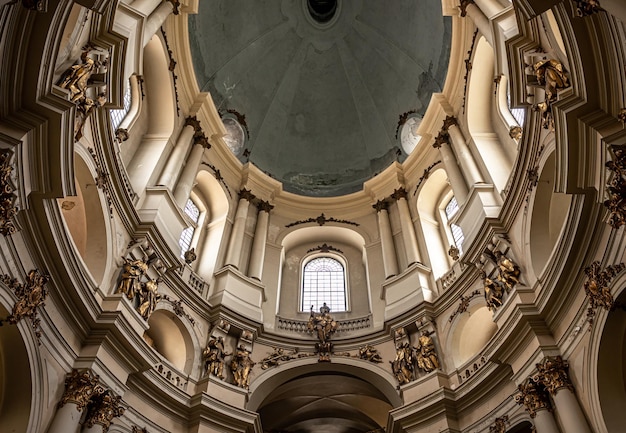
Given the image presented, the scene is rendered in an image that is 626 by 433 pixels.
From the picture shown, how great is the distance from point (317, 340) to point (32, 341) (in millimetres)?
8898

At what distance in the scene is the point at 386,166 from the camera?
23.1 metres

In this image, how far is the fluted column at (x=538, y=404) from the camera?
9.84 meters

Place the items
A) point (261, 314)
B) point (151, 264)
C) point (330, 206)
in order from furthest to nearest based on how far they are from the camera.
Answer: point (330, 206)
point (261, 314)
point (151, 264)

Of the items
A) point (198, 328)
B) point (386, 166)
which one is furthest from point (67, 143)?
point (386, 166)

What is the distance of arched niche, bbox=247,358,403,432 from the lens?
15.0 m

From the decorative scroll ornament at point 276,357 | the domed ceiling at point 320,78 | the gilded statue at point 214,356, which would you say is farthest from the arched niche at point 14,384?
the domed ceiling at point 320,78

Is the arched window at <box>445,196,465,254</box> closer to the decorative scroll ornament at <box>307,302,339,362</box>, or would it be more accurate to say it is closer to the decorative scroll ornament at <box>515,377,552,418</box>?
the decorative scroll ornament at <box>307,302,339,362</box>

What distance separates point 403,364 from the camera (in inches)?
574

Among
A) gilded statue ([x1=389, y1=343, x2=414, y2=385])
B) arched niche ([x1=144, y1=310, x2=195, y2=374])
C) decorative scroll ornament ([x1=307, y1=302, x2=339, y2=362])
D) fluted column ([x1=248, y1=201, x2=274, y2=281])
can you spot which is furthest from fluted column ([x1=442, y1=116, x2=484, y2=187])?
arched niche ([x1=144, y1=310, x2=195, y2=374])

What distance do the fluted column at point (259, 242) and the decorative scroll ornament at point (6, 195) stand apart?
9.99 meters

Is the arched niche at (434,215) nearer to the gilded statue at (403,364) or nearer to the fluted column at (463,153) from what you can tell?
the fluted column at (463,153)

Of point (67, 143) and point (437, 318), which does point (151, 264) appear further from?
point (437, 318)

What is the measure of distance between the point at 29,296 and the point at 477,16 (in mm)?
14087

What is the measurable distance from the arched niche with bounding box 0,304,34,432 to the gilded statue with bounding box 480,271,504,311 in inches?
386
